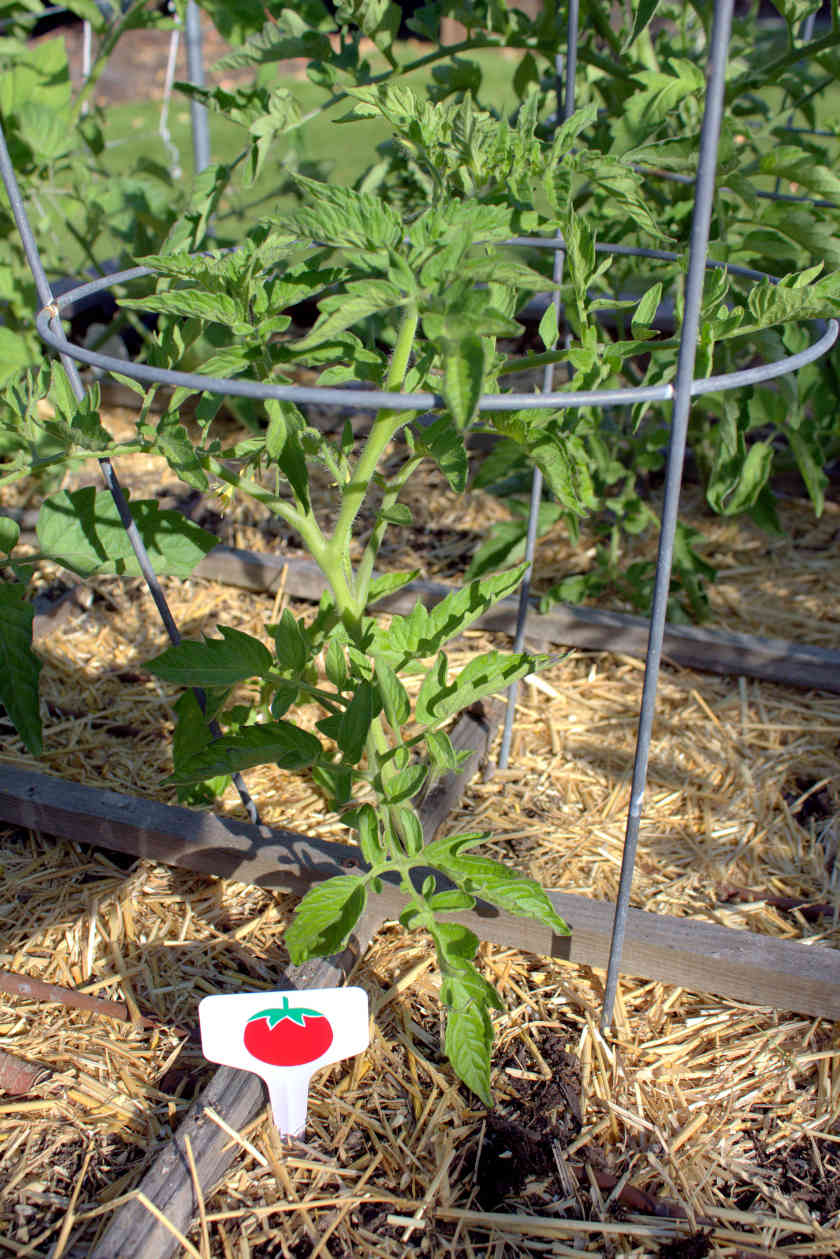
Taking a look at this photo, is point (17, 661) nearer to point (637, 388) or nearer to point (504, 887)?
point (504, 887)

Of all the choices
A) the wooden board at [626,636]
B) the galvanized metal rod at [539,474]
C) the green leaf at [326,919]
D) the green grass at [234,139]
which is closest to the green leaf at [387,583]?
the galvanized metal rod at [539,474]

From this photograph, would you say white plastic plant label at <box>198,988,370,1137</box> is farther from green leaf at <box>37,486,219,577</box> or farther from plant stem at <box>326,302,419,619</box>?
green leaf at <box>37,486,219,577</box>

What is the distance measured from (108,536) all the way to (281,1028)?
0.64m

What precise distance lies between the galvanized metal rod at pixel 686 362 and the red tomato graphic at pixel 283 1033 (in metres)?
0.37

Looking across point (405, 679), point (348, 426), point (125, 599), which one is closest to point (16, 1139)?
point (348, 426)

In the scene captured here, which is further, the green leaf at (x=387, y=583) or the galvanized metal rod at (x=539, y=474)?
the galvanized metal rod at (x=539, y=474)

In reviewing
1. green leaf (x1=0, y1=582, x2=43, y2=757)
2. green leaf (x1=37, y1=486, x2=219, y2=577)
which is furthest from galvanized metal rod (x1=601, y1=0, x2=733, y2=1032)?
green leaf (x1=0, y1=582, x2=43, y2=757)

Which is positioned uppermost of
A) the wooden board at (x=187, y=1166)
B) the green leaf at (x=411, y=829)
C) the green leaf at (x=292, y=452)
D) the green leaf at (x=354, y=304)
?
the green leaf at (x=354, y=304)

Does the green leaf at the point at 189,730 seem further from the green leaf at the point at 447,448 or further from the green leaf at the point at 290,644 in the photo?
the green leaf at the point at 447,448

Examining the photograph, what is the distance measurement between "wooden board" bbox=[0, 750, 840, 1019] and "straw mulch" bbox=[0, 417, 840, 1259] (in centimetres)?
5

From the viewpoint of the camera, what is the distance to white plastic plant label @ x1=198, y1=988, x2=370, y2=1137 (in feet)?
3.41

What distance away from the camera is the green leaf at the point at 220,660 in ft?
3.60

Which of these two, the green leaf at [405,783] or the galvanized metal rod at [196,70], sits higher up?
the galvanized metal rod at [196,70]

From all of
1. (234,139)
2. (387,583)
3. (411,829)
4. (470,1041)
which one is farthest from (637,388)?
(234,139)
